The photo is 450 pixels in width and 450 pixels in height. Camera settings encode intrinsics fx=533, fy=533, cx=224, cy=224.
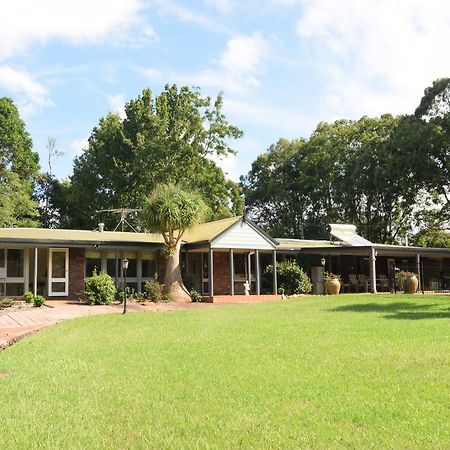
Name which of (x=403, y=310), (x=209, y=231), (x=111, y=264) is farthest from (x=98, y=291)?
(x=403, y=310)

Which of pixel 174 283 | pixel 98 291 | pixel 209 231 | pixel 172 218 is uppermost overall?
pixel 172 218

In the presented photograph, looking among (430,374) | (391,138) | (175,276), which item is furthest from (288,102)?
(391,138)

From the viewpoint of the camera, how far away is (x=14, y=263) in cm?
2231

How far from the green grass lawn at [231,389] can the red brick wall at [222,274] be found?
14052 millimetres

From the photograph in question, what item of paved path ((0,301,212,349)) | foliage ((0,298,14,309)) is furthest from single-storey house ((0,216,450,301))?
paved path ((0,301,212,349))

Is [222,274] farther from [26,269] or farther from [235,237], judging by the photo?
[26,269]

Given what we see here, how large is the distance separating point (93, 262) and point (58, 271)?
1.69 metres

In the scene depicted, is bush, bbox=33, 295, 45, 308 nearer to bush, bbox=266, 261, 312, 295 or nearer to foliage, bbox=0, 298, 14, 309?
foliage, bbox=0, 298, 14, 309

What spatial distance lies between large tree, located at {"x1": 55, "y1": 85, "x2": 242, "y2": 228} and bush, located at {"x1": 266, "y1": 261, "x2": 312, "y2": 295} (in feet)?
46.2

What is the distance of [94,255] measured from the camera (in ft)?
78.5

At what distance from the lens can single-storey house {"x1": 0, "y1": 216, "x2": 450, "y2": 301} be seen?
22281mm

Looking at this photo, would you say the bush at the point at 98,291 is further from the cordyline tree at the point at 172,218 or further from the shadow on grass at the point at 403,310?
the shadow on grass at the point at 403,310

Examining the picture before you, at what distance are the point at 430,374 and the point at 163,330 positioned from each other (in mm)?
6802

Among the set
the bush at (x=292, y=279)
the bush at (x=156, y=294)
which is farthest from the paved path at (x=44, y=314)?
the bush at (x=292, y=279)
